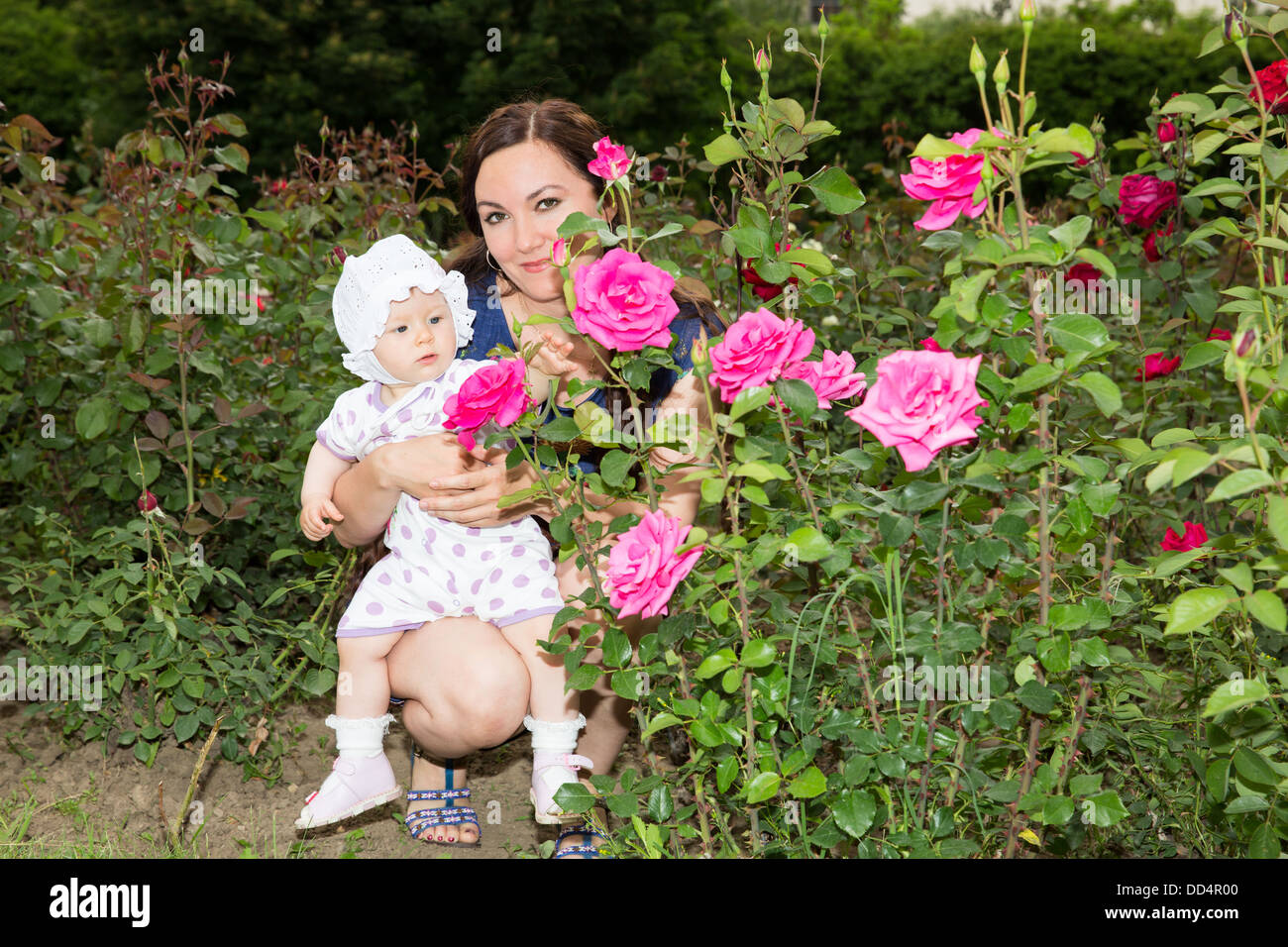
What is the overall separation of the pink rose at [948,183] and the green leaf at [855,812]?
80 centimetres

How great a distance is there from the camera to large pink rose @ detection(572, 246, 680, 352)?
59.1 inches

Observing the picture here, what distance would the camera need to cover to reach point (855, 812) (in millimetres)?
1559

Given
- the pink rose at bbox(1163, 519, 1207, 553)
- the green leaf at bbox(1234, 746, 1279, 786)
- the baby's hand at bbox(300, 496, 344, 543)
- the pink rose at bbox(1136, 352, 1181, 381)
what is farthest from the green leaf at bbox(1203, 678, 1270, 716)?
the pink rose at bbox(1136, 352, 1181, 381)

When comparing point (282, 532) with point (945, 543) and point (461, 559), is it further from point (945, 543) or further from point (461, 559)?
point (945, 543)

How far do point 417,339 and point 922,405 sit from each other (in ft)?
3.04

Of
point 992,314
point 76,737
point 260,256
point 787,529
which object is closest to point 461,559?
point 787,529

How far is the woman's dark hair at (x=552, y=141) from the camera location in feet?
7.30

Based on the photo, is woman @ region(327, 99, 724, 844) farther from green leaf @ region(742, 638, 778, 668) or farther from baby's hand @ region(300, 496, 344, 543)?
green leaf @ region(742, 638, 778, 668)

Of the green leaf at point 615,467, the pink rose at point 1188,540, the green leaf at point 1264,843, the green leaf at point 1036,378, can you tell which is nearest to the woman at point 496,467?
the green leaf at point 615,467

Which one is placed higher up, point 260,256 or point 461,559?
point 260,256

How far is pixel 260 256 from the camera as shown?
10.2 feet

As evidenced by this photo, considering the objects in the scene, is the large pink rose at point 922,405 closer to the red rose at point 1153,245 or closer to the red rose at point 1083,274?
the red rose at point 1083,274

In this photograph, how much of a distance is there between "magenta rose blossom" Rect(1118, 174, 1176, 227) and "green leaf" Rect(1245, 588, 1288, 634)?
5.69ft
